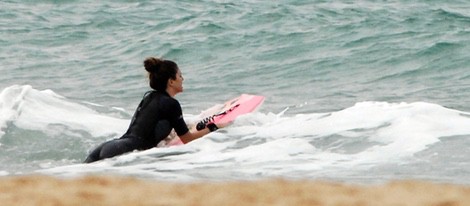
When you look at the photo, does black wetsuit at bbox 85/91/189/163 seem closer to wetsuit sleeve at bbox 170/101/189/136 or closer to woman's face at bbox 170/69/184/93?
wetsuit sleeve at bbox 170/101/189/136

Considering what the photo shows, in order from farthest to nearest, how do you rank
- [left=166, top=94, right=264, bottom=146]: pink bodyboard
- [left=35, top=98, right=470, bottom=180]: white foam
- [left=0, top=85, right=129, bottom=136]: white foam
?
[left=0, top=85, right=129, bottom=136]: white foam, [left=166, top=94, right=264, bottom=146]: pink bodyboard, [left=35, top=98, right=470, bottom=180]: white foam

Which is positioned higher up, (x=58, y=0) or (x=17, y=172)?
(x=17, y=172)

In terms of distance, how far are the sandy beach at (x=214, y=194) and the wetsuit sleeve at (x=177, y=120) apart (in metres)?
3.93

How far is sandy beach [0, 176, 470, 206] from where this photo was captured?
4.25m

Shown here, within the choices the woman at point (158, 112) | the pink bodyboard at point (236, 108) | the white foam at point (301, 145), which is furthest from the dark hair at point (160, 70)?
the pink bodyboard at point (236, 108)

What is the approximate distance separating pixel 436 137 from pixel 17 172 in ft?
12.3

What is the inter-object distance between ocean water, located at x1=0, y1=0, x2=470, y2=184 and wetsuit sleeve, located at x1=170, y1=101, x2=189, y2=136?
17 centimetres

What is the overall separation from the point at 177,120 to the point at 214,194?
4.41 m

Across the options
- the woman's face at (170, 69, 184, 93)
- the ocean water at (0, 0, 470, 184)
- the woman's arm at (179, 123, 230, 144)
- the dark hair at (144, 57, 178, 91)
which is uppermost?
the dark hair at (144, 57, 178, 91)

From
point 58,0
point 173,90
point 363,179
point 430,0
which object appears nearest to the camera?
point 363,179

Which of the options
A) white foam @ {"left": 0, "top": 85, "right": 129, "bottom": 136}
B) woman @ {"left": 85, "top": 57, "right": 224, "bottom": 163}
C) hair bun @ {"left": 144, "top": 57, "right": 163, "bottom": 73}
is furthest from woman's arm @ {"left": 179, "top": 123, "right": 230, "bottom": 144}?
white foam @ {"left": 0, "top": 85, "right": 129, "bottom": 136}

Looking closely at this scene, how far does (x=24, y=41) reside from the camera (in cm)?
2008

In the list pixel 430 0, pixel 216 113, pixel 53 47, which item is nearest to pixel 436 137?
pixel 216 113

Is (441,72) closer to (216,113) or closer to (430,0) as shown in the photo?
(216,113)
